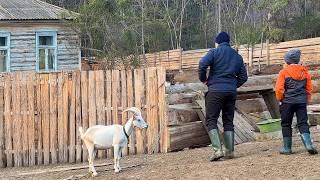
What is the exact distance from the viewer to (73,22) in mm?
27328

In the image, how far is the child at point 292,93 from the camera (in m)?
8.60

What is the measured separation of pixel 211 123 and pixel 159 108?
260 centimetres

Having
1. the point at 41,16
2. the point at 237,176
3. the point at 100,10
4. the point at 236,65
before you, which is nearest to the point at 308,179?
the point at 237,176

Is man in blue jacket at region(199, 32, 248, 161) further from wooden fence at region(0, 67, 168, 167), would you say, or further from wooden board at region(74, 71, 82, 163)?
wooden board at region(74, 71, 82, 163)

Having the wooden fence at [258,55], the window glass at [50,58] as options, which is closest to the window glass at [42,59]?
the window glass at [50,58]

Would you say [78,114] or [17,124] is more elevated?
[78,114]

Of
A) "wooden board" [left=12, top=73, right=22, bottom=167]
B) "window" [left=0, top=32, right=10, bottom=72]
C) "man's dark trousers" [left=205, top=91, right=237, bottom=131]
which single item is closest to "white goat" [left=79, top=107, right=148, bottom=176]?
"man's dark trousers" [left=205, top=91, right=237, bottom=131]

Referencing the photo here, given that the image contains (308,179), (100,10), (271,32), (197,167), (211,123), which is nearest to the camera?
(308,179)

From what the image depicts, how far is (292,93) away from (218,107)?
42.7 inches

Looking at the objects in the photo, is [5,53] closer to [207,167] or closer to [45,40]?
[45,40]

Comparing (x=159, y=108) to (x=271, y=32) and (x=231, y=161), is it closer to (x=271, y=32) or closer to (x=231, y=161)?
(x=231, y=161)

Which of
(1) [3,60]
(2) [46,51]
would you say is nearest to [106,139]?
(1) [3,60]

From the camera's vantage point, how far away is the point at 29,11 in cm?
2669

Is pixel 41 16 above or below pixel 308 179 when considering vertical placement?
above
